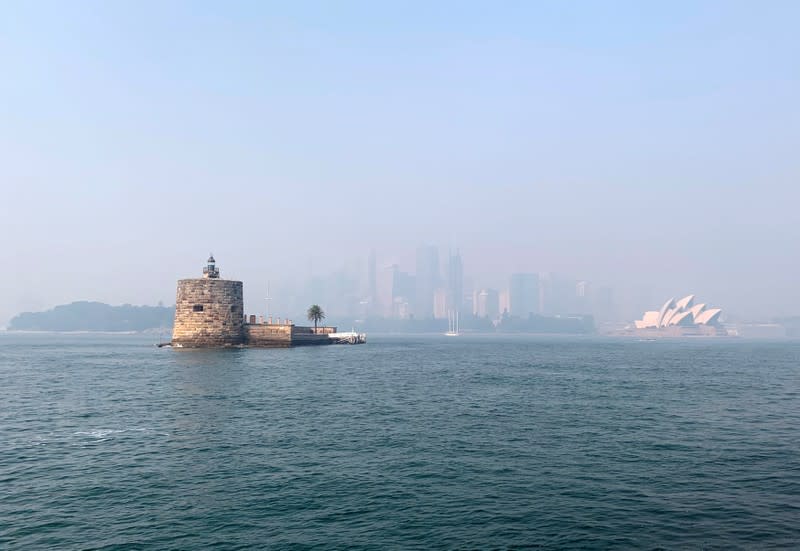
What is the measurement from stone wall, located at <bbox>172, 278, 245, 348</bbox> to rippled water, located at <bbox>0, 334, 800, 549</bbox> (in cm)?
5180

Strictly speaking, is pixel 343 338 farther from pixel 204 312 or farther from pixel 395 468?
pixel 395 468

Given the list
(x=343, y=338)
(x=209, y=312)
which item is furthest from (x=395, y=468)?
(x=343, y=338)

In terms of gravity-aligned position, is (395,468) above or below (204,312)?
below

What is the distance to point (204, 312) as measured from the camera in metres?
112

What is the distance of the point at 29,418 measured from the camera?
144ft

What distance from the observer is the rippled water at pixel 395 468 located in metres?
21.5

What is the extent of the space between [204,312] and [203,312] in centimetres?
18

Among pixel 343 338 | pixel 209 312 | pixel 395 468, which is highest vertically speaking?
pixel 209 312

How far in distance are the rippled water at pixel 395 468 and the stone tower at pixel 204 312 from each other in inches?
2040

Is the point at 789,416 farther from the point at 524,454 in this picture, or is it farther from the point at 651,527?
the point at 651,527

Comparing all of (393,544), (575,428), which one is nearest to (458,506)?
(393,544)

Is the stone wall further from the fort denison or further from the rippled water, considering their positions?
the rippled water

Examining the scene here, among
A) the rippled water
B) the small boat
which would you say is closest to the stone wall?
the small boat

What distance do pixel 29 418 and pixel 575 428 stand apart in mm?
40423
